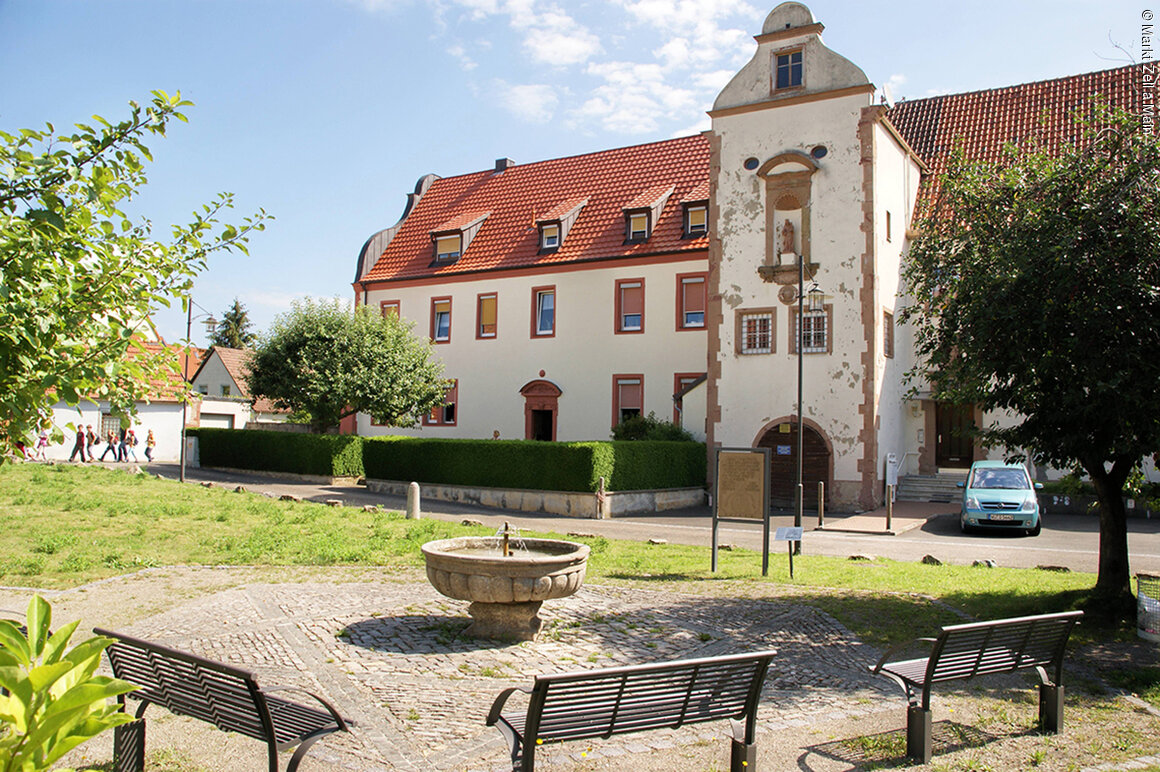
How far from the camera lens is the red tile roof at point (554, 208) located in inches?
1364

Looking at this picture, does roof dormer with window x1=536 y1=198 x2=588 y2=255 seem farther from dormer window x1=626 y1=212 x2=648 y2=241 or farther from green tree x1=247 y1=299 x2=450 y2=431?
green tree x1=247 y1=299 x2=450 y2=431

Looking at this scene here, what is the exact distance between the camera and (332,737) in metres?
5.87

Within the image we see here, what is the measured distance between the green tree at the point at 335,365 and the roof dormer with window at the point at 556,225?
703 cm

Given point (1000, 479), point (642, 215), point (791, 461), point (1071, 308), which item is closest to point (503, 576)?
point (1071, 308)

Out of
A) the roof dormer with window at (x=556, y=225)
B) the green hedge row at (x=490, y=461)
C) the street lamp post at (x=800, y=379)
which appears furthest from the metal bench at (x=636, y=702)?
the roof dormer with window at (x=556, y=225)

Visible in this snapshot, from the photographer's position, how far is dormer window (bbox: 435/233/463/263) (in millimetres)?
38500

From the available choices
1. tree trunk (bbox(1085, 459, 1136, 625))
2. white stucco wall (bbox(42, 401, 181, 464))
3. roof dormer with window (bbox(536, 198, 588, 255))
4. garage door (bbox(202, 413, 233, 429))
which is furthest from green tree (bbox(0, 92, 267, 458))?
garage door (bbox(202, 413, 233, 429))

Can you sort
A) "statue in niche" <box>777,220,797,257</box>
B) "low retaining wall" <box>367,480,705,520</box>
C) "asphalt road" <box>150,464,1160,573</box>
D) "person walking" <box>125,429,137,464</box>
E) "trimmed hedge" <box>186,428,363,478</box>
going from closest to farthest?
"asphalt road" <box>150,464,1160,573</box> < "low retaining wall" <box>367,480,705,520</box> < "statue in niche" <box>777,220,797,257</box> < "trimmed hedge" <box>186,428,363,478</box> < "person walking" <box>125,429,137,464</box>

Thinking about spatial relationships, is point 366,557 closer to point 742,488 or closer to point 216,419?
point 742,488

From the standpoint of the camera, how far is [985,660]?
20.5 feet

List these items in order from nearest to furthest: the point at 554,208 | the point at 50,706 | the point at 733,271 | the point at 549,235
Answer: the point at 50,706 → the point at 733,271 → the point at 549,235 → the point at 554,208

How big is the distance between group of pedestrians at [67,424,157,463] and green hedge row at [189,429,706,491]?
12653 millimetres

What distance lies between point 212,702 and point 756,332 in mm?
24689

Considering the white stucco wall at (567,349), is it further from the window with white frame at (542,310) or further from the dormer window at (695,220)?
Result: the dormer window at (695,220)
